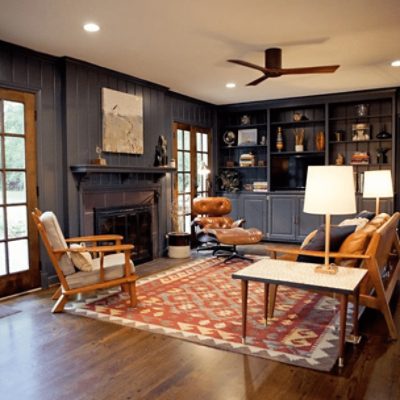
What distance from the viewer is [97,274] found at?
3.81 m

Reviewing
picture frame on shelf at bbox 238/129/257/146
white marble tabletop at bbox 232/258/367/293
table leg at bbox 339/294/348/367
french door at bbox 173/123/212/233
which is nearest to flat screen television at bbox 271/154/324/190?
picture frame on shelf at bbox 238/129/257/146

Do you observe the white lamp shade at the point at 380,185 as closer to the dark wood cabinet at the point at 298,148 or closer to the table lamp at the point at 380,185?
the table lamp at the point at 380,185

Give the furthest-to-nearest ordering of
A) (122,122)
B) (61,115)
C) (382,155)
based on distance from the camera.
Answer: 1. (382,155)
2. (122,122)
3. (61,115)

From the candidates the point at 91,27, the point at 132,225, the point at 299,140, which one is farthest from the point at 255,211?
the point at 91,27

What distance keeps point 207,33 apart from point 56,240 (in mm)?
2420

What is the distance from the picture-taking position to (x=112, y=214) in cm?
539

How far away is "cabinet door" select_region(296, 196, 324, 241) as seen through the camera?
24.2ft

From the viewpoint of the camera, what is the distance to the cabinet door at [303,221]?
736 centimetres

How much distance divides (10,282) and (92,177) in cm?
154

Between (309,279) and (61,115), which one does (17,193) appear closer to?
(61,115)

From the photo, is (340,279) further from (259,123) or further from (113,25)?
(259,123)

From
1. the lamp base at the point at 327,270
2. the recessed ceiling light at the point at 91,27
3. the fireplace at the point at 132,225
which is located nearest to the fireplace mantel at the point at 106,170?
the fireplace at the point at 132,225

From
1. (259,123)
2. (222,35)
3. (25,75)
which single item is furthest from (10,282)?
(259,123)

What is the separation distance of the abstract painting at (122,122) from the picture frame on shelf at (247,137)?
9.23ft
